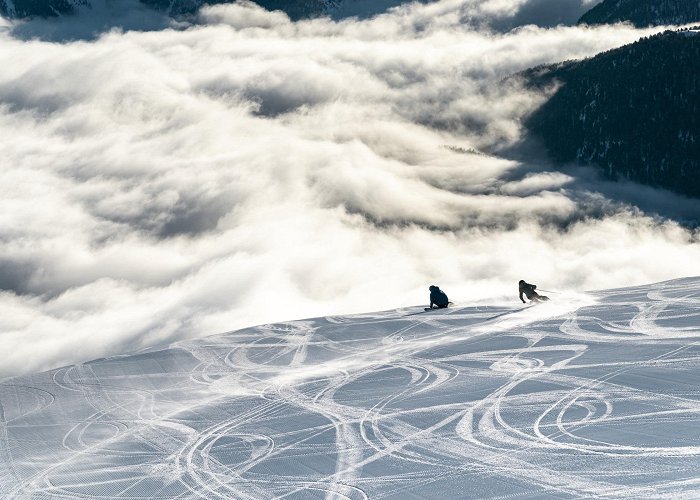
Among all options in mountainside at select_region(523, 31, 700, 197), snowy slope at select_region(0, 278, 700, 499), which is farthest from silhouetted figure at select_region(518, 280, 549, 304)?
mountainside at select_region(523, 31, 700, 197)

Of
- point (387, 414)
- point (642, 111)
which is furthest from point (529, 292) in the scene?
point (642, 111)

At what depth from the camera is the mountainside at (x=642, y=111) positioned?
133750 mm

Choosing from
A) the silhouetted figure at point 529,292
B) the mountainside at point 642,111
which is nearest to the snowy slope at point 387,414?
the silhouetted figure at point 529,292

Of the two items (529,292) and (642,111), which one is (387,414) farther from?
(642,111)

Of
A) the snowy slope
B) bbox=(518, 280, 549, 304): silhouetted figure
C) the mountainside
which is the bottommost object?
the snowy slope

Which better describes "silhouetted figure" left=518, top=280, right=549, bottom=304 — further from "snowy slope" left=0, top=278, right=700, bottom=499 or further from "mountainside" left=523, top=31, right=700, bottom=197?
"mountainside" left=523, top=31, right=700, bottom=197

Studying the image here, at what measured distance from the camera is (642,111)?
138625 millimetres

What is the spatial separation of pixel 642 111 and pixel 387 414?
454 feet

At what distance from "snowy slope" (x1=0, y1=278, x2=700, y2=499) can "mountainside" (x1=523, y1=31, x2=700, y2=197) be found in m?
126

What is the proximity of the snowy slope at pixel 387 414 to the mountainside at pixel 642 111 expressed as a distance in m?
126

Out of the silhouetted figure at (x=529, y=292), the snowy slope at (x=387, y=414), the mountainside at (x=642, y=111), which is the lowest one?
the snowy slope at (x=387, y=414)

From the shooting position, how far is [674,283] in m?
23.5

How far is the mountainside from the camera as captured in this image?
439 ft

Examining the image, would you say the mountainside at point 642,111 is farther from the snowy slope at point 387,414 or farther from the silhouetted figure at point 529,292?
the snowy slope at point 387,414
